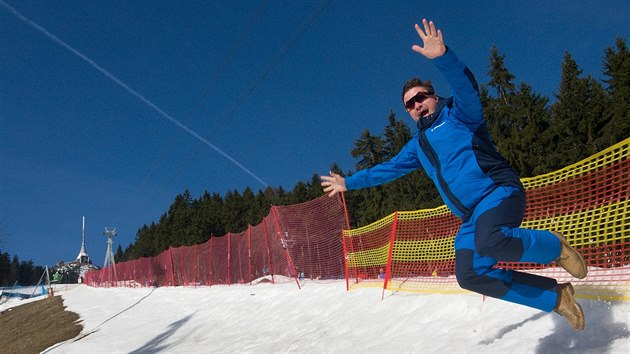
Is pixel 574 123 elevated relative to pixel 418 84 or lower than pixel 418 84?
elevated

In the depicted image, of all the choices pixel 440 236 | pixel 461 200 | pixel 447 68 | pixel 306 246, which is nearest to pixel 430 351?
pixel 461 200

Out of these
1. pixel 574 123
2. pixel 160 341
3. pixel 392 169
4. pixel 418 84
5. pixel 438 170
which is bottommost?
pixel 160 341

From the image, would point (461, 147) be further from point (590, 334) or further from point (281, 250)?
point (281, 250)

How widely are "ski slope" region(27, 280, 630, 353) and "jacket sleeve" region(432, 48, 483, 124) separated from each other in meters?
1.83

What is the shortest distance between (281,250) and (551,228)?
29.0ft

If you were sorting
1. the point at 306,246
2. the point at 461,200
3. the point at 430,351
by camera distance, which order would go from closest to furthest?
1. the point at 461,200
2. the point at 430,351
3. the point at 306,246

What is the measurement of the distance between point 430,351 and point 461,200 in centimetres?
195

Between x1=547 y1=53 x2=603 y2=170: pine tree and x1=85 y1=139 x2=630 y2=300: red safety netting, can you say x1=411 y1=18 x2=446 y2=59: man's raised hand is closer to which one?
x1=85 y1=139 x2=630 y2=300: red safety netting

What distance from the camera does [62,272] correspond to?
266ft

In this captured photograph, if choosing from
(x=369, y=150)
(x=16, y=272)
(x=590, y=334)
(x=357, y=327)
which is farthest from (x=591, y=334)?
(x=16, y=272)

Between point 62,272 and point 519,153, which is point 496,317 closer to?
point 519,153

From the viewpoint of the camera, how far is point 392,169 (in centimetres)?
362

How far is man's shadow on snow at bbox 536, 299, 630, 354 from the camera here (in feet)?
10.3

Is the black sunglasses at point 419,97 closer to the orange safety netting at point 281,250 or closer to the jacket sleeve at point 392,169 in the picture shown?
the jacket sleeve at point 392,169
